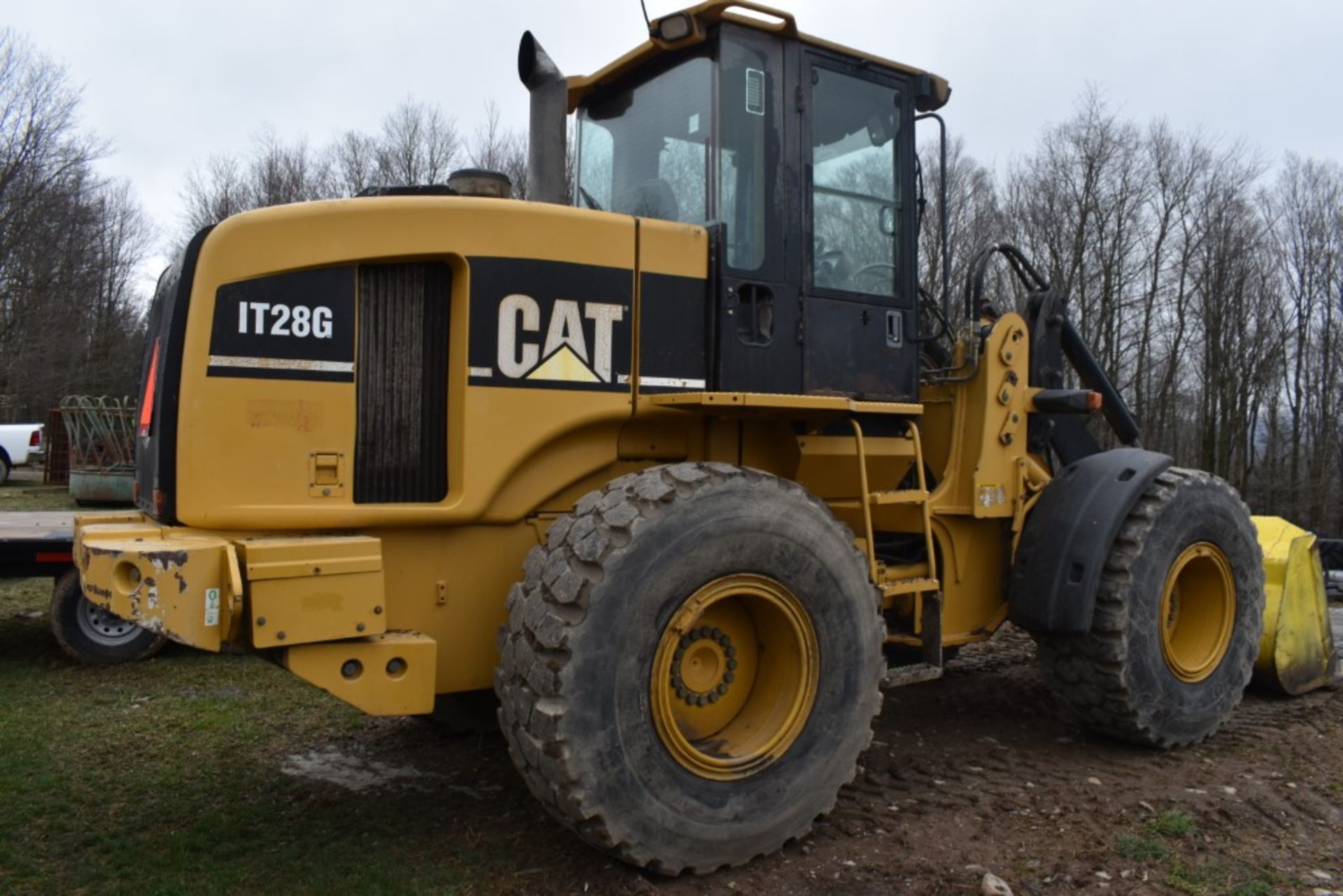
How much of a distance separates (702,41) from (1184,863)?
3.72 meters

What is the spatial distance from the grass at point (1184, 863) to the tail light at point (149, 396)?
4.10 m

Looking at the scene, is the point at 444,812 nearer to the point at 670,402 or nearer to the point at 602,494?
the point at 602,494

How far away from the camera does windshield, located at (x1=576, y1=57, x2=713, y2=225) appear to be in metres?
4.52

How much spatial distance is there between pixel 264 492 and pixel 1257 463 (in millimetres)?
38782

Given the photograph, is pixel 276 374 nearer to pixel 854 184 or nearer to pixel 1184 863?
pixel 854 184

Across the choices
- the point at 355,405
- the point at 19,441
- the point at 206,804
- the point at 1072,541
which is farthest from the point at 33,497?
the point at 1072,541

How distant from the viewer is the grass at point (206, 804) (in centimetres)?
380

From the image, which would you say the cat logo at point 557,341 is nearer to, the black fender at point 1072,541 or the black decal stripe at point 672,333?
the black decal stripe at point 672,333

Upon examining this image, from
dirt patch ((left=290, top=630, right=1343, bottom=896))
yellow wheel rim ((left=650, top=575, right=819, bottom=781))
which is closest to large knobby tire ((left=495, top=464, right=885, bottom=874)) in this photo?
yellow wheel rim ((left=650, top=575, right=819, bottom=781))

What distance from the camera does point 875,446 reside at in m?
4.81

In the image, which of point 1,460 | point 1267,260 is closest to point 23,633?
point 1,460

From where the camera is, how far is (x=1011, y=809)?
4.52 metres

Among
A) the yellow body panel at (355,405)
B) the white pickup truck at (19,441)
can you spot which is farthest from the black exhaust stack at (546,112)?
the white pickup truck at (19,441)

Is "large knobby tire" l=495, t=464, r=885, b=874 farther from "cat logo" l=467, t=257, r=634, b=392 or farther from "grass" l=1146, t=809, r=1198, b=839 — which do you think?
"grass" l=1146, t=809, r=1198, b=839
